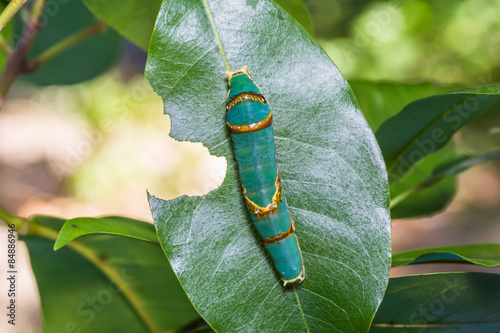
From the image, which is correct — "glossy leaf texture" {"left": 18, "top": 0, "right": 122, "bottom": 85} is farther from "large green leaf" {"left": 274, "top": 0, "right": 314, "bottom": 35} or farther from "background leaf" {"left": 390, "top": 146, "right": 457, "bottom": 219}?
"background leaf" {"left": 390, "top": 146, "right": 457, "bottom": 219}

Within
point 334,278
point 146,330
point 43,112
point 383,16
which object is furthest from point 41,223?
point 43,112

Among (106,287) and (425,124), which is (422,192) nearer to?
(425,124)

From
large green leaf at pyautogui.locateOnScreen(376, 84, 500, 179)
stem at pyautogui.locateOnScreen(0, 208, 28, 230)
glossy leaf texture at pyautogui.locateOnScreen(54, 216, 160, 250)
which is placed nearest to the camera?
glossy leaf texture at pyautogui.locateOnScreen(54, 216, 160, 250)

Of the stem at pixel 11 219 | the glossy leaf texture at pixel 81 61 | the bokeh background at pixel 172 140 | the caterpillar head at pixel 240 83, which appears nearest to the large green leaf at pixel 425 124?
the caterpillar head at pixel 240 83

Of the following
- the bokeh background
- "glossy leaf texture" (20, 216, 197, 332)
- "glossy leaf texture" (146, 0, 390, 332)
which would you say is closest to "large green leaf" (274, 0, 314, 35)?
"glossy leaf texture" (146, 0, 390, 332)

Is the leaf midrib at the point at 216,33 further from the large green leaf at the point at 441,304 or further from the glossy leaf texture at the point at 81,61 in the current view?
the glossy leaf texture at the point at 81,61

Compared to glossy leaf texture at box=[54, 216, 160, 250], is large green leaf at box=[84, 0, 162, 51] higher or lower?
higher

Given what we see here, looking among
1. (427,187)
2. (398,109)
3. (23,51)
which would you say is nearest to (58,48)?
(23,51)
